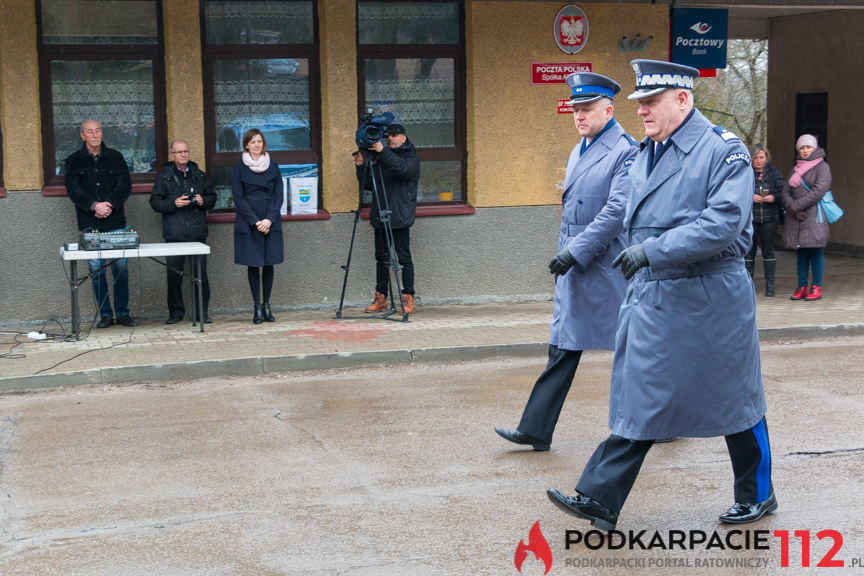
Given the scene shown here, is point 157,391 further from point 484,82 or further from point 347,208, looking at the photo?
point 484,82

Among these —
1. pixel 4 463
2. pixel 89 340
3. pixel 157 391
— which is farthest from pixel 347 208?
pixel 4 463

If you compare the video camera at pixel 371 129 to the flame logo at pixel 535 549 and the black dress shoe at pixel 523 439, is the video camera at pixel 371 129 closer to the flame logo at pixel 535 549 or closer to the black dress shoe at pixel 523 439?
the black dress shoe at pixel 523 439

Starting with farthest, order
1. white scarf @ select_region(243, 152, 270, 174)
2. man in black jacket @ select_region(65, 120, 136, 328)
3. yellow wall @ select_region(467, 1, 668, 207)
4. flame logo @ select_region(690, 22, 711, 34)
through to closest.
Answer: flame logo @ select_region(690, 22, 711, 34), yellow wall @ select_region(467, 1, 668, 207), white scarf @ select_region(243, 152, 270, 174), man in black jacket @ select_region(65, 120, 136, 328)

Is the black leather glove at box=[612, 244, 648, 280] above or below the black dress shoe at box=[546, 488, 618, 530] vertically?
above

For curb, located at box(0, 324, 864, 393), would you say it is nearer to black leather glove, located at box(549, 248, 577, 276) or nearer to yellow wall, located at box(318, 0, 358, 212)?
yellow wall, located at box(318, 0, 358, 212)

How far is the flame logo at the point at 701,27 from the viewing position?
43.0ft

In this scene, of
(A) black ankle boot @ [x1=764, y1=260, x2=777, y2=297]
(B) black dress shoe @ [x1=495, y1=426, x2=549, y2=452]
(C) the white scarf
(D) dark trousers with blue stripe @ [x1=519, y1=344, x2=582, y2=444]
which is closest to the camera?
(D) dark trousers with blue stripe @ [x1=519, y1=344, x2=582, y2=444]

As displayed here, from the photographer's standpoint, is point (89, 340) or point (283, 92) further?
point (283, 92)

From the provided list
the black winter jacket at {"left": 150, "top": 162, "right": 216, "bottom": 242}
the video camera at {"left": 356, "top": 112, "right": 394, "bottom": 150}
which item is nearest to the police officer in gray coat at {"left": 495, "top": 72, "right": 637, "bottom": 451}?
the video camera at {"left": 356, "top": 112, "right": 394, "bottom": 150}

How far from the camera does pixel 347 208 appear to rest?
11.9m

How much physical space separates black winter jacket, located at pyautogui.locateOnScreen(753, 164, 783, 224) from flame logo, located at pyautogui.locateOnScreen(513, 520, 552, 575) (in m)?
8.54

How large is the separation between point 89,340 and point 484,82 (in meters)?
4.88

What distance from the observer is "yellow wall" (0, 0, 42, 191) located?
35.6ft

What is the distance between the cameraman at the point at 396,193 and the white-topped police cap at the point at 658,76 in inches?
249
